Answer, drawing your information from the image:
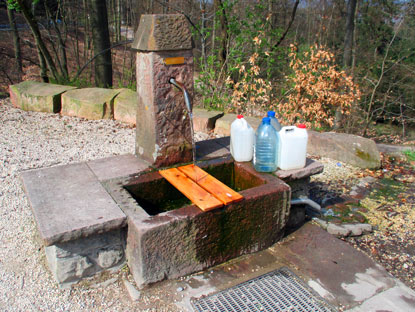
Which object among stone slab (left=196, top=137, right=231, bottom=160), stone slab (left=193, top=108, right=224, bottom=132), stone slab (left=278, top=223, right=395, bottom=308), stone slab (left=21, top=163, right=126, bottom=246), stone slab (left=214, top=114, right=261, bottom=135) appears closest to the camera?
stone slab (left=21, top=163, right=126, bottom=246)

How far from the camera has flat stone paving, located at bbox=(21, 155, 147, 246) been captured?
232 centimetres

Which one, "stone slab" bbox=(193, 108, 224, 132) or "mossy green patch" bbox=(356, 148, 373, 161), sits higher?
"stone slab" bbox=(193, 108, 224, 132)

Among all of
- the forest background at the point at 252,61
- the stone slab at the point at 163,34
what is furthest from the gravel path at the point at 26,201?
the forest background at the point at 252,61

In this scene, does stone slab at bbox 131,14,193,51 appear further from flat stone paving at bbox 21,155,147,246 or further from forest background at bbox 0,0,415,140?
forest background at bbox 0,0,415,140

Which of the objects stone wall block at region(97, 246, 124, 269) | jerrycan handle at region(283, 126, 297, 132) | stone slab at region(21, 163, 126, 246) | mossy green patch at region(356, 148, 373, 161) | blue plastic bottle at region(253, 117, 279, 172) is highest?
jerrycan handle at region(283, 126, 297, 132)

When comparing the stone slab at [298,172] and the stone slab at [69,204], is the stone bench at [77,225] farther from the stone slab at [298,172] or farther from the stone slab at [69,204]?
the stone slab at [298,172]

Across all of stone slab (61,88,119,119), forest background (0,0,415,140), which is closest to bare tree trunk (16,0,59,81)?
A: forest background (0,0,415,140)

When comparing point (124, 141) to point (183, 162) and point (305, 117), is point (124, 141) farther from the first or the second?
point (305, 117)

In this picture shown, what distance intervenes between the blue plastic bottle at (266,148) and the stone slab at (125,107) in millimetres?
3151

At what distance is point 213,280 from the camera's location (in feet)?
8.44

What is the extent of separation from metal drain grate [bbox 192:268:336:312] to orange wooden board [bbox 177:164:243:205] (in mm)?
597

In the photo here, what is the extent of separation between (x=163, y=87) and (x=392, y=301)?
228 cm

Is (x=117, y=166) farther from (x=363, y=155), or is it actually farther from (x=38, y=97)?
(x=38, y=97)

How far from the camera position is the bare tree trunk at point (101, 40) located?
788 cm
